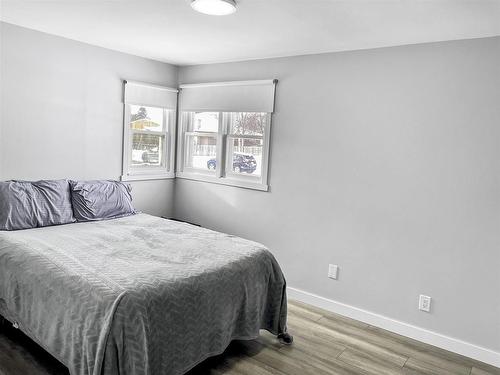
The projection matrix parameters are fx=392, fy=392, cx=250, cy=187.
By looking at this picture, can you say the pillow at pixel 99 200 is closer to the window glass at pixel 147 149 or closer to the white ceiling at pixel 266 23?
the window glass at pixel 147 149

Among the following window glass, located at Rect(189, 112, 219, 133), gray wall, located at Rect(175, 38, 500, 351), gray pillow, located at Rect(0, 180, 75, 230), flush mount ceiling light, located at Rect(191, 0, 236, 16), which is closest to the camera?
flush mount ceiling light, located at Rect(191, 0, 236, 16)

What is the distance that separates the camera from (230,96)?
4219 millimetres

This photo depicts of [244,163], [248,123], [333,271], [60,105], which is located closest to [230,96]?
[248,123]

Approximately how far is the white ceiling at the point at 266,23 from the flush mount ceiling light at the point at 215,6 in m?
0.06

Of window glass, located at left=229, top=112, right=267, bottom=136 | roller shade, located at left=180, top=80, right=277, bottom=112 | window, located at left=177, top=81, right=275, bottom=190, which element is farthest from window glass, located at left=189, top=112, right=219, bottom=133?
window glass, located at left=229, top=112, right=267, bottom=136

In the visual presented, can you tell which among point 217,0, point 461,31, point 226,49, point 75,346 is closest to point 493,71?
point 461,31

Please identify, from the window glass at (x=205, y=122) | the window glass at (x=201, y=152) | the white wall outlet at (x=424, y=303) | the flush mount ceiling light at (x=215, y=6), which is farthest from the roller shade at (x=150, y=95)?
the white wall outlet at (x=424, y=303)

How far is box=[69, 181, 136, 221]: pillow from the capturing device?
11.4 ft

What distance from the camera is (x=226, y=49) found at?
12.1 ft

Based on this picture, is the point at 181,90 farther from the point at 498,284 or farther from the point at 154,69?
the point at 498,284

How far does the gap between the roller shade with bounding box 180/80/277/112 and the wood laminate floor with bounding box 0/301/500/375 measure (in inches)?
84.7

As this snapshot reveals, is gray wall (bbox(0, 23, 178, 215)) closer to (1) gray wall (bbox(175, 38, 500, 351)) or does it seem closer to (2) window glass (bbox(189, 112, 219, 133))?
(2) window glass (bbox(189, 112, 219, 133))

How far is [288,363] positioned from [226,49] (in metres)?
2.75

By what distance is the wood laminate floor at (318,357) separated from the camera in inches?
98.6
